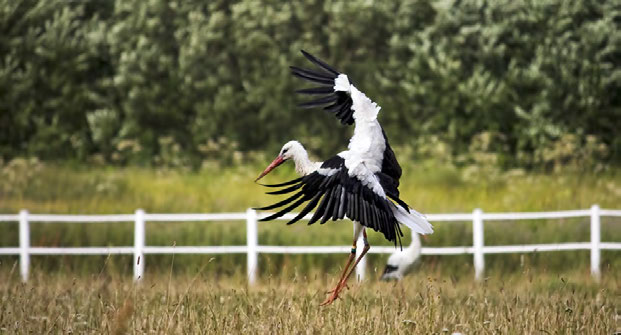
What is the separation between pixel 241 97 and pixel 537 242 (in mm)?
9952

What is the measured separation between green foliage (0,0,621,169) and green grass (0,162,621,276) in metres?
2.03

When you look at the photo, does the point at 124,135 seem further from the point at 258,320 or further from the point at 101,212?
the point at 258,320

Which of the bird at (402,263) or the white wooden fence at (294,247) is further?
the white wooden fence at (294,247)

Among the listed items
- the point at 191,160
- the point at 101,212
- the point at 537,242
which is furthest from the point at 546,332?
the point at 191,160

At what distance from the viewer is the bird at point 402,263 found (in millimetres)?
10414

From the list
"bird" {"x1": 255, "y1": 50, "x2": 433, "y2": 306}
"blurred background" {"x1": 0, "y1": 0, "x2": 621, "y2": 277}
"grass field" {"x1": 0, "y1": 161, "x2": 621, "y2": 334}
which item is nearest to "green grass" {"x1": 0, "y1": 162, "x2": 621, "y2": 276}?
"grass field" {"x1": 0, "y1": 161, "x2": 621, "y2": 334}

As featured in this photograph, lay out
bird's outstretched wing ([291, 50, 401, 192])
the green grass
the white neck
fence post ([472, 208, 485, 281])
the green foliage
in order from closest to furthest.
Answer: the white neck
bird's outstretched wing ([291, 50, 401, 192])
fence post ([472, 208, 485, 281])
the green grass
the green foliage

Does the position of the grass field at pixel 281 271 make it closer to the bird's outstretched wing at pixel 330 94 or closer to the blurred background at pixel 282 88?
the blurred background at pixel 282 88

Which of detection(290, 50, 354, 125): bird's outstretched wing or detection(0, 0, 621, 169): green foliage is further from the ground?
detection(0, 0, 621, 169): green foliage

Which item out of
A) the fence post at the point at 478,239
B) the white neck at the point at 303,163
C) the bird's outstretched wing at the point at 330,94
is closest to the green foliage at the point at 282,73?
the fence post at the point at 478,239

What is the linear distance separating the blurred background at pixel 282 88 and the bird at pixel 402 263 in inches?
300

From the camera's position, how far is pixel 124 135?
2225 centimetres

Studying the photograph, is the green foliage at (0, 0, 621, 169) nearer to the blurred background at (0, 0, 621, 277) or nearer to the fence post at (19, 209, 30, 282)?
the blurred background at (0, 0, 621, 277)

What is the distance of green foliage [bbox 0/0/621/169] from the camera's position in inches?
827
